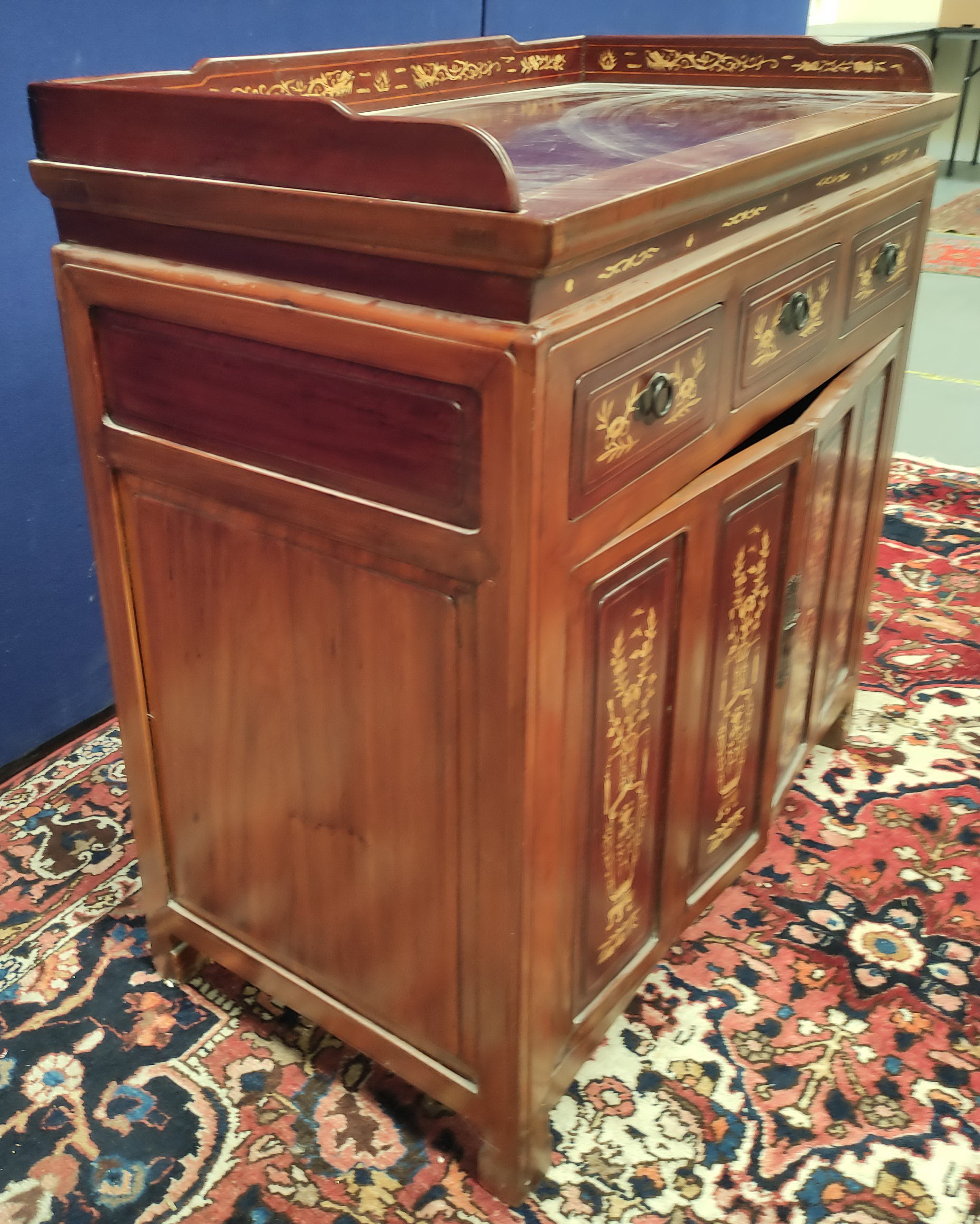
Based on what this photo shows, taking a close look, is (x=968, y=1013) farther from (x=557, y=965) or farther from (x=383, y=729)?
(x=383, y=729)

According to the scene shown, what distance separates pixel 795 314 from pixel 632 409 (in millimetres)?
392

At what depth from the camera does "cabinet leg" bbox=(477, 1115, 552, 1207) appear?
1.13m

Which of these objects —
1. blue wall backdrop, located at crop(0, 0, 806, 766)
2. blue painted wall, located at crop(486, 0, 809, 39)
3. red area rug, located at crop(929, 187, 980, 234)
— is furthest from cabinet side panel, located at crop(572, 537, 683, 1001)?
red area rug, located at crop(929, 187, 980, 234)

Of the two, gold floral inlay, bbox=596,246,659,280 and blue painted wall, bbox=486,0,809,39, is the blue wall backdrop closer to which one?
blue painted wall, bbox=486,0,809,39

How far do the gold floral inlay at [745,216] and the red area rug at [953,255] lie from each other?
14.2 feet

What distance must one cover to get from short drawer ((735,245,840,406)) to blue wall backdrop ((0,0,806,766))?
1.03 metres

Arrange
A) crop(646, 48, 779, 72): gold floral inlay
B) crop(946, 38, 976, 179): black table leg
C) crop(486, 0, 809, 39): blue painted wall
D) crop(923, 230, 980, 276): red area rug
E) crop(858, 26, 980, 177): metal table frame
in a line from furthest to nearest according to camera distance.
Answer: crop(946, 38, 976, 179): black table leg
crop(858, 26, 980, 177): metal table frame
crop(923, 230, 980, 276): red area rug
crop(486, 0, 809, 39): blue painted wall
crop(646, 48, 779, 72): gold floral inlay

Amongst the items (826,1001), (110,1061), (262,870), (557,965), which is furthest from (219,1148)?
(826,1001)

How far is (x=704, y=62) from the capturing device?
173 cm

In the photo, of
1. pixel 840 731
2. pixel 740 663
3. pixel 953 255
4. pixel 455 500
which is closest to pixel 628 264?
pixel 455 500

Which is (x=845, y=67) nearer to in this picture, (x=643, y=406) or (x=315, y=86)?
(x=315, y=86)

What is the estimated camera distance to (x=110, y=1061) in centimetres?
134

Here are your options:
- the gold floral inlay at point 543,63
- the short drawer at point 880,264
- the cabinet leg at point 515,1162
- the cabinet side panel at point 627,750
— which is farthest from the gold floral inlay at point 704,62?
the cabinet leg at point 515,1162

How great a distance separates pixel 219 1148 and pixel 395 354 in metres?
0.92
